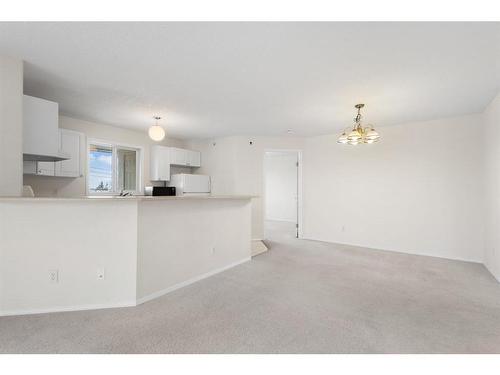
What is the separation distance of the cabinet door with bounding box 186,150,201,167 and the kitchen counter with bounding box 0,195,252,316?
139 inches

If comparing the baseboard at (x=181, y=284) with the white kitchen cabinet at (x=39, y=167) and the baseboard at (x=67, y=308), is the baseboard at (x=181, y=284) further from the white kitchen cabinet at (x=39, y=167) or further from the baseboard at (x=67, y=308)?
the white kitchen cabinet at (x=39, y=167)

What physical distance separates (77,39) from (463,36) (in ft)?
10.6

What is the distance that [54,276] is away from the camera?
2.39m

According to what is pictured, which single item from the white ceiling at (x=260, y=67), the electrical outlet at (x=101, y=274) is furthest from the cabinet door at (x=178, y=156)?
the electrical outlet at (x=101, y=274)

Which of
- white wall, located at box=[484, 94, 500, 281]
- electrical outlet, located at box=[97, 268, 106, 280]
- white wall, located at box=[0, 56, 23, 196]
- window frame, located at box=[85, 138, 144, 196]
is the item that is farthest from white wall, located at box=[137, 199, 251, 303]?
white wall, located at box=[484, 94, 500, 281]

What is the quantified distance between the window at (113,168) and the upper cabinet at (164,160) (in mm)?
319

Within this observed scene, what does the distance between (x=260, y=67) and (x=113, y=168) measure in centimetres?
407

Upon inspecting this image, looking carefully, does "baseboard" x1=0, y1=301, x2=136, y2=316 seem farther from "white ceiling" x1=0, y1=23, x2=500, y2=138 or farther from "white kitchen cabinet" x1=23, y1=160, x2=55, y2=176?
"white ceiling" x1=0, y1=23, x2=500, y2=138

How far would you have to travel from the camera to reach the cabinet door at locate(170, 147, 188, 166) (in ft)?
19.7

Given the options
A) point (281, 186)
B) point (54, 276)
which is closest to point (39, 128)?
point (54, 276)

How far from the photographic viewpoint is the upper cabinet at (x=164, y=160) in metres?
5.73

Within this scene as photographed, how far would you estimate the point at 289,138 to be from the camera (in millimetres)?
6102

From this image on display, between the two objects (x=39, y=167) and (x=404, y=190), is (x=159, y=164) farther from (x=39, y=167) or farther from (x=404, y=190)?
(x=404, y=190)

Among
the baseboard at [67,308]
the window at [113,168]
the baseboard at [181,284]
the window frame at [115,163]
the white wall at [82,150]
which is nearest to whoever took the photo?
the baseboard at [67,308]
